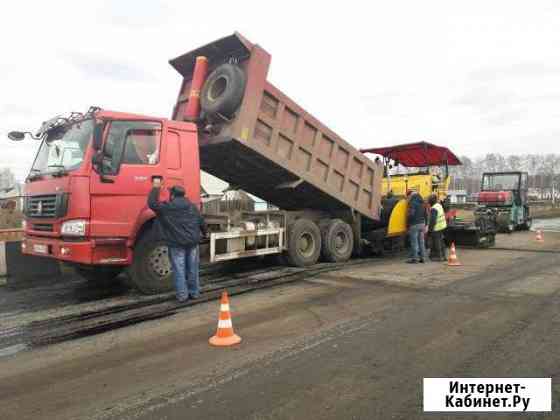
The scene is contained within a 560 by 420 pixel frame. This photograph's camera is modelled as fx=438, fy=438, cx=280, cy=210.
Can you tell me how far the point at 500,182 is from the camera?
60.3ft

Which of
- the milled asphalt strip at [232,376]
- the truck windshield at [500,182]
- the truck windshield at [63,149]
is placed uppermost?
the truck windshield at [500,182]

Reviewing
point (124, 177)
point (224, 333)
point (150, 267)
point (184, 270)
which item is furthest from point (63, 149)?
point (224, 333)

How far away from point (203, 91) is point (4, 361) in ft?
16.9

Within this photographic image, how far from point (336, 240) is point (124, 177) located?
4919mm

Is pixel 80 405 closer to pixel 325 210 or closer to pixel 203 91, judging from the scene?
pixel 203 91

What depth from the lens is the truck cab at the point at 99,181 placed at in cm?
572

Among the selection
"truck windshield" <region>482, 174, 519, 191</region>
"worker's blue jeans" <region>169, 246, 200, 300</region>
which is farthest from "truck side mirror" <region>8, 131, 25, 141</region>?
"truck windshield" <region>482, 174, 519, 191</region>

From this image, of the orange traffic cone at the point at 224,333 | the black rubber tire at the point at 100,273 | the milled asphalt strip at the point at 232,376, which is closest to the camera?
the milled asphalt strip at the point at 232,376

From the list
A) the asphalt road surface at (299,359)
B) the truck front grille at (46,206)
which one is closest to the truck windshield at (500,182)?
the asphalt road surface at (299,359)

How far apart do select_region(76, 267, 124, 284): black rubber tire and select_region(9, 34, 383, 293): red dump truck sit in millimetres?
34

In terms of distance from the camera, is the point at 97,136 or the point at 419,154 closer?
the point at 97,136

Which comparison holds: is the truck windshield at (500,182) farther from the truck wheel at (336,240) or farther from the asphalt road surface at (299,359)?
the asphalt road surface at (299,359)

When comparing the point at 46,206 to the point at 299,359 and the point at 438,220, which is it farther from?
the point at 438,220

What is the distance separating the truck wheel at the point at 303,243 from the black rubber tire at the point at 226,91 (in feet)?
9.19
